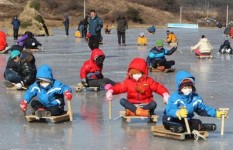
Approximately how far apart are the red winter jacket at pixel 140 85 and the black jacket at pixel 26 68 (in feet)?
13.7

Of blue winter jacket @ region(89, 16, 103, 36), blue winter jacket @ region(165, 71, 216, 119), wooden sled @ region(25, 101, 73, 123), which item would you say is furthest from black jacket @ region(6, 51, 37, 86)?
blue winter jacket @ region(89, 16, 103, 36)

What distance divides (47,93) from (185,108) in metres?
2.28

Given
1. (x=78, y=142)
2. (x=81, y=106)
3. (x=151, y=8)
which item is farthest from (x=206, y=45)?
(x=151, y=8)

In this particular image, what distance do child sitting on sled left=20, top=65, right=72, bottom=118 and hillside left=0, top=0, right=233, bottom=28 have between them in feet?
221

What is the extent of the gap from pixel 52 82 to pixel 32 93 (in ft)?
1.12

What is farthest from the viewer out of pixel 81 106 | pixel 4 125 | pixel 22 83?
pixel 22 83

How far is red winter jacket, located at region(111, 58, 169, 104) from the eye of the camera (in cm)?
837

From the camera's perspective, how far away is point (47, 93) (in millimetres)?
8531

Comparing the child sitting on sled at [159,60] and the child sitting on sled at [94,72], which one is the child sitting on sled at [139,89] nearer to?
the child sitting on sled at [94,72]

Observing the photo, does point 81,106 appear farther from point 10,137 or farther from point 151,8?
point 151,8

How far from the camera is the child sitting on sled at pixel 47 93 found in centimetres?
842

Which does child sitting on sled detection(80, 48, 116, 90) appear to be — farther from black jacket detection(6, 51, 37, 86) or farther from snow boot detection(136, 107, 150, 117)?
snow boot detection(136, 107, 150, 117)

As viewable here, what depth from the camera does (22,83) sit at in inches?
481

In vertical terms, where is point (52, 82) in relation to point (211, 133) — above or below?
above
